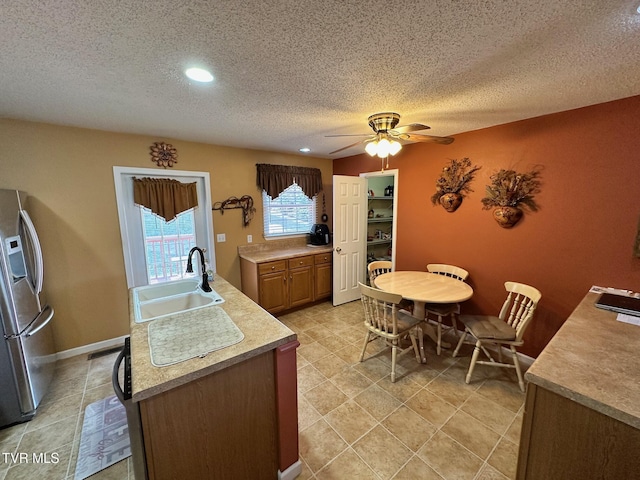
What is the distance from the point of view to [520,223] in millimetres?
2502

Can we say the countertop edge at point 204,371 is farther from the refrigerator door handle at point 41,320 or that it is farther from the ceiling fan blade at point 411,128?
the refrigerator door handle at point 41,320

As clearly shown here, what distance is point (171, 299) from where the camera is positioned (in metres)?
2.03

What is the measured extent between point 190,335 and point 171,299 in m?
0.81

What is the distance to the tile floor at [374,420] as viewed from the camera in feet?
5.12

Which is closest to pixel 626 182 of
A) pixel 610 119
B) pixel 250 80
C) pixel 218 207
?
pixel 610 119

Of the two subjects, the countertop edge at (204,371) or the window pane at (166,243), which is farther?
the window pane at (166,243)

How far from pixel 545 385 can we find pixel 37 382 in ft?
10.9

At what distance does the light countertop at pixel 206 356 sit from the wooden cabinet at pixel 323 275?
2.16 meters

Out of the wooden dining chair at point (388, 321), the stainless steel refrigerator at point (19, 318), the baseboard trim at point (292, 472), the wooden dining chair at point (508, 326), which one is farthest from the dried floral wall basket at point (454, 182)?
the stainless steel refrigerator at point (19, 318)

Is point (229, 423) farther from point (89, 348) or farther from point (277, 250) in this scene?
point (277, 250)

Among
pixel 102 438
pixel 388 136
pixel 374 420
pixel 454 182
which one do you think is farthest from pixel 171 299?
pixel 454 182

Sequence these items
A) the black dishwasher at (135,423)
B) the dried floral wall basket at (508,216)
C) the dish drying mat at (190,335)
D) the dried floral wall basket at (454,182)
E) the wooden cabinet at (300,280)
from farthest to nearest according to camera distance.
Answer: the wooden cabinet at (300,280) < the dried floral wall basket at (454,182) < the dried floral wall basket at (508,216) < the dish drying mat at (190,335) < the black dishwasher at (135,423)

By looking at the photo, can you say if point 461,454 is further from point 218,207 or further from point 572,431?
point 218,207

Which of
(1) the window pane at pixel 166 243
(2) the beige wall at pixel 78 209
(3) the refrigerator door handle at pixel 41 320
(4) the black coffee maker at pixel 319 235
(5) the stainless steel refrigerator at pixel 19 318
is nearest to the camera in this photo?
(5) the stainless steel refrigerator at pixel 19 318
